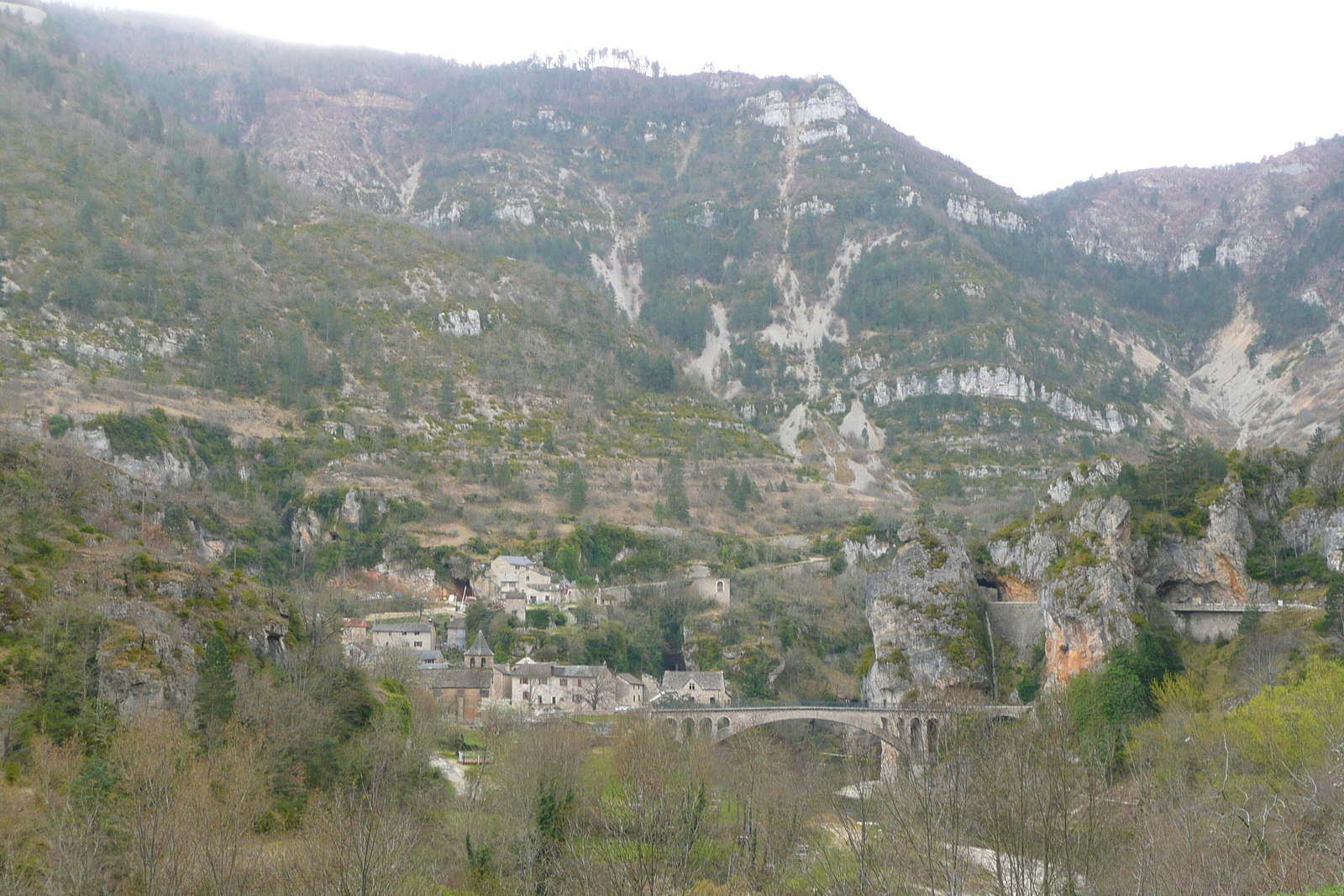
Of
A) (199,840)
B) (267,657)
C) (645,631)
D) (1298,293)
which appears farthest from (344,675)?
(1298,293)

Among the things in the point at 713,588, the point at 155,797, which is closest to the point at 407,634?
the point at 713,588

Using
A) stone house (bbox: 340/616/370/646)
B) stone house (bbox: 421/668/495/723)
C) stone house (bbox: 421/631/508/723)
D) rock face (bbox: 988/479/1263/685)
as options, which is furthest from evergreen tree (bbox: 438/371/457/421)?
rock face (bbox: 988/479/1263/685)

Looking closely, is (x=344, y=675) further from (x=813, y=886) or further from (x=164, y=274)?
(x=164, y=274)

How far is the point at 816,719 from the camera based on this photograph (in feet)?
216

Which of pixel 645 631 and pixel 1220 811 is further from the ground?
pixel 1220 811

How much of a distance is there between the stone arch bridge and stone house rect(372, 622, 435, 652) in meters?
17.6

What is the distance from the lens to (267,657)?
123 ft

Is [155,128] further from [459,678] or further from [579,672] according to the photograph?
[579,672]

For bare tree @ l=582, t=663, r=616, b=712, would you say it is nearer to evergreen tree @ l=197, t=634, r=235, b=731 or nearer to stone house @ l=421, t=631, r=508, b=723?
stone house @ l=421, t=631, r=508, b=723

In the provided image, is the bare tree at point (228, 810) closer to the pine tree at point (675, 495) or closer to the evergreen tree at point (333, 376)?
the pine tree at point (675, 495)

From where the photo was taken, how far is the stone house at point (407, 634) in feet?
230

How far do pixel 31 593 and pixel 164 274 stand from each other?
3826 inches

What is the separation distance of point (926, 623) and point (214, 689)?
4523 cm

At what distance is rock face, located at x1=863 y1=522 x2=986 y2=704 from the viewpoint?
2491 inches
